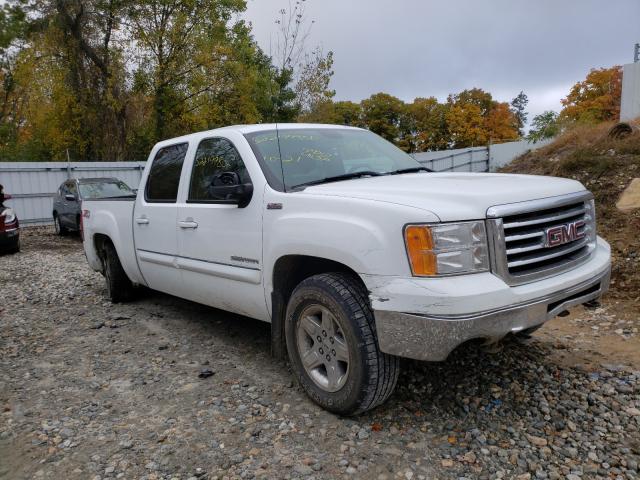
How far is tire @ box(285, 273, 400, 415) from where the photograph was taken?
2.74m

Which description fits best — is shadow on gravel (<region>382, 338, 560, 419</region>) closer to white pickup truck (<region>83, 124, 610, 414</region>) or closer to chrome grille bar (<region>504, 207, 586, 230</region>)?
white pickup truck (<region>83, 124, 610, 414</region>)

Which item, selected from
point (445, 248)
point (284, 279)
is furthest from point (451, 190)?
point (284, 279)

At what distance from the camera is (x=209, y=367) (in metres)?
3.95

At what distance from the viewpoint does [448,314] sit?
7.95 feet

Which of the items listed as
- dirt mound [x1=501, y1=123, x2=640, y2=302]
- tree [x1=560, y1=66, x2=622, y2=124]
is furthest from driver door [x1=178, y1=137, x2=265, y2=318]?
tree [x1=560, y1=66, x2=622, y2=124]

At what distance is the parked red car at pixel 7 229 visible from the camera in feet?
33.3

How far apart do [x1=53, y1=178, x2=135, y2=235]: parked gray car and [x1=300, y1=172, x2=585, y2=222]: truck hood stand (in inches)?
399

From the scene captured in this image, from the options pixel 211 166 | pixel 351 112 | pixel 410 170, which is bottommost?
pixel 410 170

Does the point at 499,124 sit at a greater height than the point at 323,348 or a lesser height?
greater

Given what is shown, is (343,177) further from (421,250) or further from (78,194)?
(78,194)

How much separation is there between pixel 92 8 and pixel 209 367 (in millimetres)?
22471

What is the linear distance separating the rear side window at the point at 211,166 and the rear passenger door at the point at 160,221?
0.87 ft

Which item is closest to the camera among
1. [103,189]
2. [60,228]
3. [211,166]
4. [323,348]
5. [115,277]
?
[323,348]

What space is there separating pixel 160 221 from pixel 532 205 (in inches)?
125
